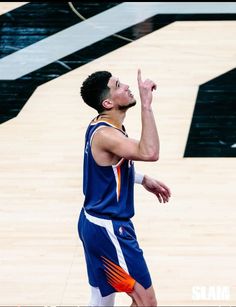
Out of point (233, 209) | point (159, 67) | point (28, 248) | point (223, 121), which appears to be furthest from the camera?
point (159, 67)

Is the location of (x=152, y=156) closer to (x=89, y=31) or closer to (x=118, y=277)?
(x=118, y=277)

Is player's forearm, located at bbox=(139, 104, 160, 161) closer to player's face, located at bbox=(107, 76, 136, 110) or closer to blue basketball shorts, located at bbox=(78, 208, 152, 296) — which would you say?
player's face, located at bbox=(107, 76, 136, 110)

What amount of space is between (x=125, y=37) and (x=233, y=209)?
459cm

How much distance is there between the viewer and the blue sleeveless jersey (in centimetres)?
510

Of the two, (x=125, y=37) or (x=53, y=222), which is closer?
(x=53, y=222)

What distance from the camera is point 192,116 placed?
9453 millimetres

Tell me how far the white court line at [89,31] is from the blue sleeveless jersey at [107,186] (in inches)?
225

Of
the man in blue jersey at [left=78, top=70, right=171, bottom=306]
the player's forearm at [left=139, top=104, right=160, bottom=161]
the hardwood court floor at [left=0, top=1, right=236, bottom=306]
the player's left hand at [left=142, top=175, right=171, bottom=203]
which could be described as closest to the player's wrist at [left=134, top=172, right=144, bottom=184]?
the player's left hand at [left=142, top=175, right=171, bottom=203]

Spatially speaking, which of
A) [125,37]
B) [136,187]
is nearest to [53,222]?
[136,187]

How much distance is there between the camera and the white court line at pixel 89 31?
436 inches

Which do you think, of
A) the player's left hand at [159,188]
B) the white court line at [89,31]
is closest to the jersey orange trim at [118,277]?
the player's left hand at [159,188]

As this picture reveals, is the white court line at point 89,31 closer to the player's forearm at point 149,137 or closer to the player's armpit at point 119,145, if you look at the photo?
the player's armpit at point 119,145

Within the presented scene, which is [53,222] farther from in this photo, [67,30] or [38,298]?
[67,30]

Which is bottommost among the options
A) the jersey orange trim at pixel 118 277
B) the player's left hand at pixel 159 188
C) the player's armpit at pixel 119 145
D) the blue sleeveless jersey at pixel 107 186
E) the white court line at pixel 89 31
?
the white court line at pixel 89 31
